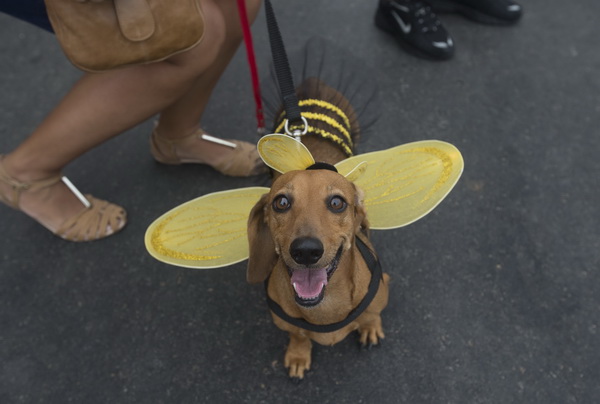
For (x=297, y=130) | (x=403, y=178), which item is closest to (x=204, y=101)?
(x=297, y=130)

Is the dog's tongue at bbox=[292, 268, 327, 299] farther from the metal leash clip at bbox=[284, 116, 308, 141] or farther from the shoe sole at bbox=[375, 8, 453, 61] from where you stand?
the shoe sole at bbox=[375, 8, 453, 61]

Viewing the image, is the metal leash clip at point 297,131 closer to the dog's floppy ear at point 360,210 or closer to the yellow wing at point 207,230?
the yellow wing at point 207,230

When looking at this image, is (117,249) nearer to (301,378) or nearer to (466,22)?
(301,378)

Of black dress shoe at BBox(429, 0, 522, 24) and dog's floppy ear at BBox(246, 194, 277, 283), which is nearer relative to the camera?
dog's floppy ear at BBox(246, 194, 277, 283)

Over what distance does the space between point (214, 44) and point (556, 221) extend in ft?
5.72

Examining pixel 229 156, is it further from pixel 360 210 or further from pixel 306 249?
pixel 306 249

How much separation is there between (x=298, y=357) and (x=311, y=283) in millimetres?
566

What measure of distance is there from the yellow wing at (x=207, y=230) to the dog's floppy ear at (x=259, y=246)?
0.28 feet

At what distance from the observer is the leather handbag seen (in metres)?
1.59

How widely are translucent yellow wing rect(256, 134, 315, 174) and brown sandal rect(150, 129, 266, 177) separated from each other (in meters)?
0.90

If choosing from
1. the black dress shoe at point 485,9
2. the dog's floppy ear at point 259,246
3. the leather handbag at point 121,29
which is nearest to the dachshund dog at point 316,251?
the dog's floppy ear at point 259,246

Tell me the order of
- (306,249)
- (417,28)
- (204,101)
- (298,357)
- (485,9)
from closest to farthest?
(306,249) → (298,357) → (204,101) → (417,28) → (485,9)

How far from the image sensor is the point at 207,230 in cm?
188

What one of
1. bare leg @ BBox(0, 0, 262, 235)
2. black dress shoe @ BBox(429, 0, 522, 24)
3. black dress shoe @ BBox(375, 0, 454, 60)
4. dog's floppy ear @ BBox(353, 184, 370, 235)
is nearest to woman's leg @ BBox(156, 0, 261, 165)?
bare leg @ BBox(0, 0, 262, 235)
